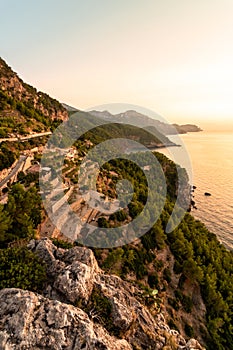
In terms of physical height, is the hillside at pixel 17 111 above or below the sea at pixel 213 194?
above

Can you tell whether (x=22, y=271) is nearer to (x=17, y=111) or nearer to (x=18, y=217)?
(x=18, y=217)

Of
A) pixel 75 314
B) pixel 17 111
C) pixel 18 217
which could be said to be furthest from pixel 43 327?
pixel 17 111

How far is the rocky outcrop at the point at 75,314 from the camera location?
6.50 m

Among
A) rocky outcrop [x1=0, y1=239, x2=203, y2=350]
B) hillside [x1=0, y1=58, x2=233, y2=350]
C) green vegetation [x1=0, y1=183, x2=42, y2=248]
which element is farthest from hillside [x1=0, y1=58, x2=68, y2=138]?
rocky outcrop [x1=0, y1=239, x2=203, y2=350]

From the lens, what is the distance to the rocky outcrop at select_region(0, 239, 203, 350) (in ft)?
21.3

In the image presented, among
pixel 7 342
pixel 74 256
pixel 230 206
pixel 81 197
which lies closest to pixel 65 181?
pixel 81 197

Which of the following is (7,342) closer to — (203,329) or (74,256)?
(74,256)

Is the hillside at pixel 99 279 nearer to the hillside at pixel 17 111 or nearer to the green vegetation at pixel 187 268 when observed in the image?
the green vegetation at pixel 187 268

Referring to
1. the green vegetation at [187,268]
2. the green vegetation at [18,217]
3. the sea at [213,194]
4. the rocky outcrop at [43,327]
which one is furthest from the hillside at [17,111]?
the rocky outcrop at [43,327]

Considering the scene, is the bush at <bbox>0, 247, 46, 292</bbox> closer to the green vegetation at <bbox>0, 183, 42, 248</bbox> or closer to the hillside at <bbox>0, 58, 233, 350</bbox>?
the hillside at <bbox>0, 58, 233, 350</bbox>

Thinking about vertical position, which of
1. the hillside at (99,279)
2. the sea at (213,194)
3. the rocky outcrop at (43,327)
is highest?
the rocky outcrop at (43,327)

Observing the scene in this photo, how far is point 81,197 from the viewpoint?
93.1 feet

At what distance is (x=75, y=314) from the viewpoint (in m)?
7.25

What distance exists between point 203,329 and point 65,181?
Result: 2343 centimetres
